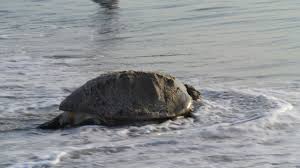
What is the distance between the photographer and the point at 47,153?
5.46 m

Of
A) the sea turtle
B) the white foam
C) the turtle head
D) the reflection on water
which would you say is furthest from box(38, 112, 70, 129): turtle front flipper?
the reflection on water

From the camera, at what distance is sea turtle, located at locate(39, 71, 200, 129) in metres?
6.56

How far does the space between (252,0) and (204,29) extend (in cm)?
541

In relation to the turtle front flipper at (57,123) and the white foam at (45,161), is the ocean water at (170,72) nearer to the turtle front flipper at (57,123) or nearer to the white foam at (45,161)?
the white foam at (45,161)

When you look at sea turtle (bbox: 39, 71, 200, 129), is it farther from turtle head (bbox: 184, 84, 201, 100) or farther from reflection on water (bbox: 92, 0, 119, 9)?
reflection on water (bbox: 92, 0, 119, 9)

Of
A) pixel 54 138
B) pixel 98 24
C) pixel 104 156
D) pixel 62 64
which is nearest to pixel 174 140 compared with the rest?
pixel 104 156

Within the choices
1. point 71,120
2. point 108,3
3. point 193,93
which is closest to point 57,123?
point 71,120

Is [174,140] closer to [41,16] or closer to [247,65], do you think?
[247,65]

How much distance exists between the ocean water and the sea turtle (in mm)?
193

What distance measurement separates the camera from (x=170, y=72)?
946 cm

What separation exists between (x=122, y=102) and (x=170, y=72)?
9.54 feet

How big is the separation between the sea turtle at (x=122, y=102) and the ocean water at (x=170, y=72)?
193 millimetres

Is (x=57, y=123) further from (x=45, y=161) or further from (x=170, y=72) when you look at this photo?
(x=170, y=72)

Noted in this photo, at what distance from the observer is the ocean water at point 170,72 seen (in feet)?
17.8
